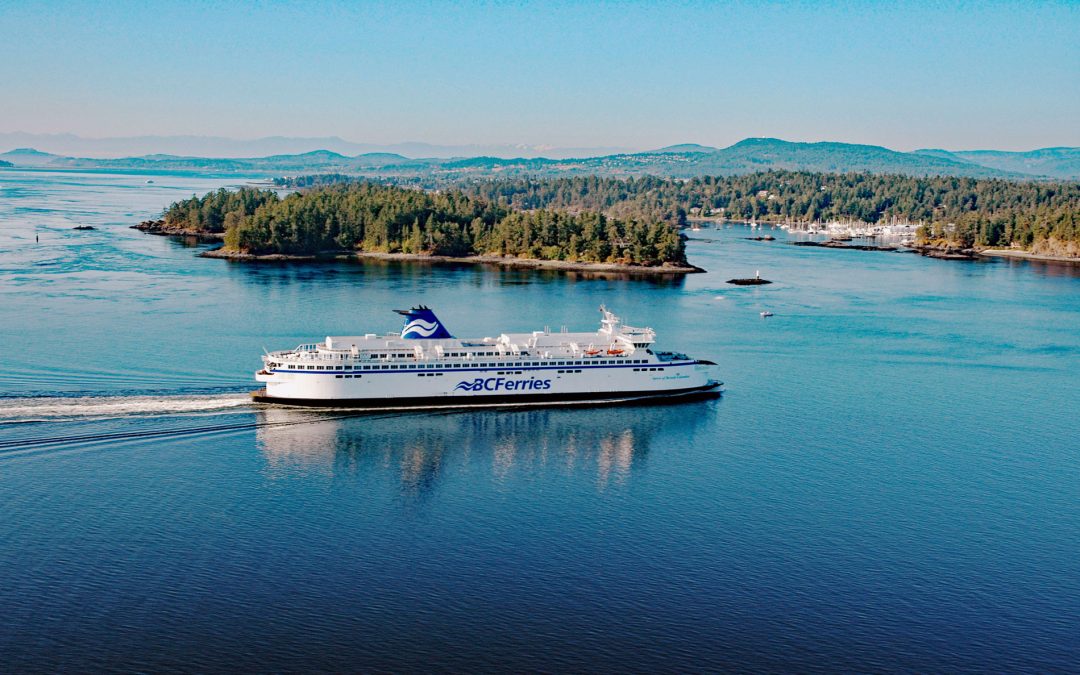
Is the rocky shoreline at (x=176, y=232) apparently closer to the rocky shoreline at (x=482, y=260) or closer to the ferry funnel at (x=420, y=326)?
the rocky shoreline at (x=482, y=260)

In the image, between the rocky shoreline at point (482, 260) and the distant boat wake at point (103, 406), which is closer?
the distant boat wake at point (103, 406)

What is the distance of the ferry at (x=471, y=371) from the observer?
25.7m

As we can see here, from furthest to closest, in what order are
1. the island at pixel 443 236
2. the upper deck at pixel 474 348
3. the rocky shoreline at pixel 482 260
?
1. the island at pixel 443 236
2. the rocky shoreline at pixel 482 260
3. the upper deck at pixel 474 348

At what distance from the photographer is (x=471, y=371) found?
Answer: 26.5 m

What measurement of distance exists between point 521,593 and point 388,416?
36.4 feet

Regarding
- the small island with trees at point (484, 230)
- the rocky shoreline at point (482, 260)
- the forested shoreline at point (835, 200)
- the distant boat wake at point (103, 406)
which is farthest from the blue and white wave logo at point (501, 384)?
the forested shoreline at point (835, 200)

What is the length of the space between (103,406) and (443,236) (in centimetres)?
4672

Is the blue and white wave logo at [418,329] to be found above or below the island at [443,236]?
below

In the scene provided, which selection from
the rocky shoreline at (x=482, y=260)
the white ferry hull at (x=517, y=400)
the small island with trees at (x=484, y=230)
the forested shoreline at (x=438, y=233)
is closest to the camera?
the white ferry hull at (x=517, y=400)

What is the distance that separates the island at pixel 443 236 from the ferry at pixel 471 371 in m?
34.8

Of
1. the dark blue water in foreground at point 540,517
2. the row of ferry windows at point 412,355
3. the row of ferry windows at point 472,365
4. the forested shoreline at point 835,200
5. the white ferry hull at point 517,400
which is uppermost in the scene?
the forested shoreline at point 835,200

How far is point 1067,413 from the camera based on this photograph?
2709cm

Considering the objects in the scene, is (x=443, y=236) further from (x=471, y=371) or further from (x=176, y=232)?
(x=471, y=371)

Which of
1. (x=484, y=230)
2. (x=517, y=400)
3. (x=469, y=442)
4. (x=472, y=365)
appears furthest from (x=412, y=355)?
(x=484, y=230)
